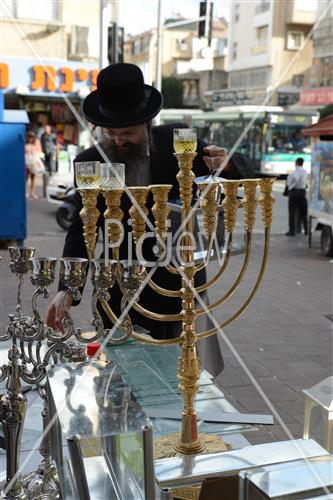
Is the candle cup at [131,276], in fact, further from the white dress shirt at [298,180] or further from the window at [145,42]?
the window at [145,42]

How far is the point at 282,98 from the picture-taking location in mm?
27297

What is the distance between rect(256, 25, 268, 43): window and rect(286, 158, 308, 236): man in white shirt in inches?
802

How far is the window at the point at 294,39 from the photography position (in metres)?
27.1

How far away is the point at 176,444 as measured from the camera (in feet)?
4.50

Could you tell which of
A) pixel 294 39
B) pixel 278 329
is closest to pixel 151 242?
pixel 278 329

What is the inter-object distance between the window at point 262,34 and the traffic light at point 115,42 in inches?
770

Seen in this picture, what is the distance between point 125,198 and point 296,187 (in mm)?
7517

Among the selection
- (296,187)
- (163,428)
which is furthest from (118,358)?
(296,187)

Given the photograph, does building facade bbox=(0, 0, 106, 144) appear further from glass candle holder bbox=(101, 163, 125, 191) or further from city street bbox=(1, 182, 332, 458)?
glass candle holder bbox=(101, 163, 125, 191)

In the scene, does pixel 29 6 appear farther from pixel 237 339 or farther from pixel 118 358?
pixel 118 358

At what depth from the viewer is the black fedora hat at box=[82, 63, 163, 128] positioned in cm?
184

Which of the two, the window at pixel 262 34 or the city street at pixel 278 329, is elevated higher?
the window at pixel 262 34

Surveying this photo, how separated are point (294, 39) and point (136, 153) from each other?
91.1ft

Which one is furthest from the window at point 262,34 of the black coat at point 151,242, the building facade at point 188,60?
the black coat at point 151,242
